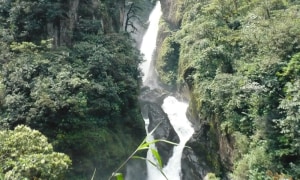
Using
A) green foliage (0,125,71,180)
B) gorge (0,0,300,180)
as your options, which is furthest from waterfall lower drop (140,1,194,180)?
green foliage (0,125,71,180)

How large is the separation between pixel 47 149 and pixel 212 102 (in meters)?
10.5

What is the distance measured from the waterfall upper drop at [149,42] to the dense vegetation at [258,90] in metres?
24.4

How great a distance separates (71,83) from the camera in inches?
674

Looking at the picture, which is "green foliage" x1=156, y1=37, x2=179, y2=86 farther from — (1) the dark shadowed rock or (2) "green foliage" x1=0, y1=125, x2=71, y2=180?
(2) "green foliage" x1=0, y1=125, x2=71, y2=180

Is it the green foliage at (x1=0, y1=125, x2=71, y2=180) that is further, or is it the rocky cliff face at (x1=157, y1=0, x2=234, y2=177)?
the rocky cliff face at (x1=157, y1=0, x2=234, y2=177)

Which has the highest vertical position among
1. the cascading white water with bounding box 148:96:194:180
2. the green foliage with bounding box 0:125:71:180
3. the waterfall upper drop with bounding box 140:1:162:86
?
the waterfall upper drop with bounding box 140:1:162:86

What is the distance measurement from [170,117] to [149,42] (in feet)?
74.9

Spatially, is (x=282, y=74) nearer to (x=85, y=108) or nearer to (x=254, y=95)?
(x=254, y=95)

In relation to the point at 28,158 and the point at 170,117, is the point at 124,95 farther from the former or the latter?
the point at 28,158

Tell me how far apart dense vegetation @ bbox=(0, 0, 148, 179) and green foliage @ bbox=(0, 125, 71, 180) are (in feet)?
16.8

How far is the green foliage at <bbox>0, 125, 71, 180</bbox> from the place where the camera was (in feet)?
30.2

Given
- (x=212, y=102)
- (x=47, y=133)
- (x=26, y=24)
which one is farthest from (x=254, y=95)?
(x=26, y=24)

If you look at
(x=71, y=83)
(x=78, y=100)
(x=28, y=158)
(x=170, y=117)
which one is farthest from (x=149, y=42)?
(x=28, y=158)

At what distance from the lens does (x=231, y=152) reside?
53.9 ft
